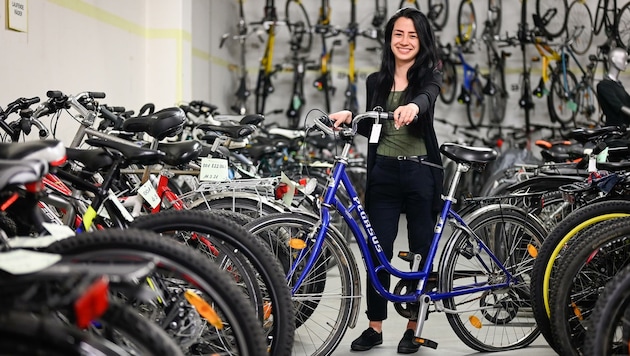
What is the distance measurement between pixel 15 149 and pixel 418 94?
177cm

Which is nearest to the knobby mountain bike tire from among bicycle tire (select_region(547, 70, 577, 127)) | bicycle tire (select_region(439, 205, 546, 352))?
bicycle tire (select_region(547, 70, 577, 127))

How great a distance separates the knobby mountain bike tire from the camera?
834 centimetres

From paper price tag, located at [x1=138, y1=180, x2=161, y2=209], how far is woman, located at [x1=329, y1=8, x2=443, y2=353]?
85cm

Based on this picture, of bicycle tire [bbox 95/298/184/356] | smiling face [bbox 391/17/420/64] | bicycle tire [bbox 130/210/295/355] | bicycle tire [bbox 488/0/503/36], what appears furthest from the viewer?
bicycle tire [bbox 488/0/503/36]

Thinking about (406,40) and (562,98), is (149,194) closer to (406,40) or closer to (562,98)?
(406,40)

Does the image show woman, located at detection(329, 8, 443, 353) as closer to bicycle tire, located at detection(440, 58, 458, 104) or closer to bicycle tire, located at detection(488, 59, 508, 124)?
bicycle tire, located at detection(440, 58, 458, 104)

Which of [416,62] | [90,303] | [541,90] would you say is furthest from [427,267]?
[541,90]

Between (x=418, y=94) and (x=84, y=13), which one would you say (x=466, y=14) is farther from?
(x=418, y=94)

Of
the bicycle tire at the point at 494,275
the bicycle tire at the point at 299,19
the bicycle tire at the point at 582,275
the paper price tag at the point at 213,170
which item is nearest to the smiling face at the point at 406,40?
the bicycle tire at the point at 494,275

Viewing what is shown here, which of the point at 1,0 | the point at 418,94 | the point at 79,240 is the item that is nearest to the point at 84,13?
the point at 1,0

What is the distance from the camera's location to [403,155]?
3168mm

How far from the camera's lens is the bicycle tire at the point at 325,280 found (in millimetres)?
2818

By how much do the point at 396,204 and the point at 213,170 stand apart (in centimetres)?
84

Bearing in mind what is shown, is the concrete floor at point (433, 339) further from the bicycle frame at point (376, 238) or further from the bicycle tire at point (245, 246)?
the bicycle tire at point (245, 246)
